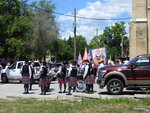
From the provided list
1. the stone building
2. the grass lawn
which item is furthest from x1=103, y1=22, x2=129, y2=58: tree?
the grass lawn

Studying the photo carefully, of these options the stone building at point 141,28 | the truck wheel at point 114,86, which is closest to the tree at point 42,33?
the stone building at point 141,28

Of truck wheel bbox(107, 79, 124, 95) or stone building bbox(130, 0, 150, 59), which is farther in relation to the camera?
stone building bbox(130, 0, 150, 59)

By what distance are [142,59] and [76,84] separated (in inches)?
143

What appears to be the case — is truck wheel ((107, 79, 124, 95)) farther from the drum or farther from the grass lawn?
the grass lawn

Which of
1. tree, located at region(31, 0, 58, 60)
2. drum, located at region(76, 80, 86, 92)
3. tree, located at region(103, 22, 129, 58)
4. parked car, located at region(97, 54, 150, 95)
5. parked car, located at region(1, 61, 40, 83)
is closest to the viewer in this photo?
parked car, located at region(97, 54, 150, 95)

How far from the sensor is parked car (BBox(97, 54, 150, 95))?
590 inches

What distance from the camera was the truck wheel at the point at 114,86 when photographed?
15.1 meters

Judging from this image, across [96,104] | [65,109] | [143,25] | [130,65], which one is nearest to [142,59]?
[130,65]

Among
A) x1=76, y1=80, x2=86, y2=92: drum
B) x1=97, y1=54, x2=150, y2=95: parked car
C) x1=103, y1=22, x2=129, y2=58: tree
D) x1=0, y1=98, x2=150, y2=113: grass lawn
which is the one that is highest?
x1=103, y1=22, x2=129, y2=58: tree

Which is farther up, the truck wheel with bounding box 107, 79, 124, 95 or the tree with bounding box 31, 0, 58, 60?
the tree with bounding box 31, 0, 58, 60

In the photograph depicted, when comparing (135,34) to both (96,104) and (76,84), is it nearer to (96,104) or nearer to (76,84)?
(76,84)

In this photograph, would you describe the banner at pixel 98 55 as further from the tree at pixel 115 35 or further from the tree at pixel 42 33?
the tree at pixel 115 35

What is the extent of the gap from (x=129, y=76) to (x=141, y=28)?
62.4 feet

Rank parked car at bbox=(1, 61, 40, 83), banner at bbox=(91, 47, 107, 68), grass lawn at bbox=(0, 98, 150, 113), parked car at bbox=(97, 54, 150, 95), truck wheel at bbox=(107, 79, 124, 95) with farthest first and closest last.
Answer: banner at bbox=(91, 47, 107, 68), parked car at bbox=(1, 61, 40, 83), truck wheel at bbox=(107, 79, 124, 95), parked car at bbox=(97, 54, 150, 95), grass lawn at bbox=(0, 98, 150, 113)
